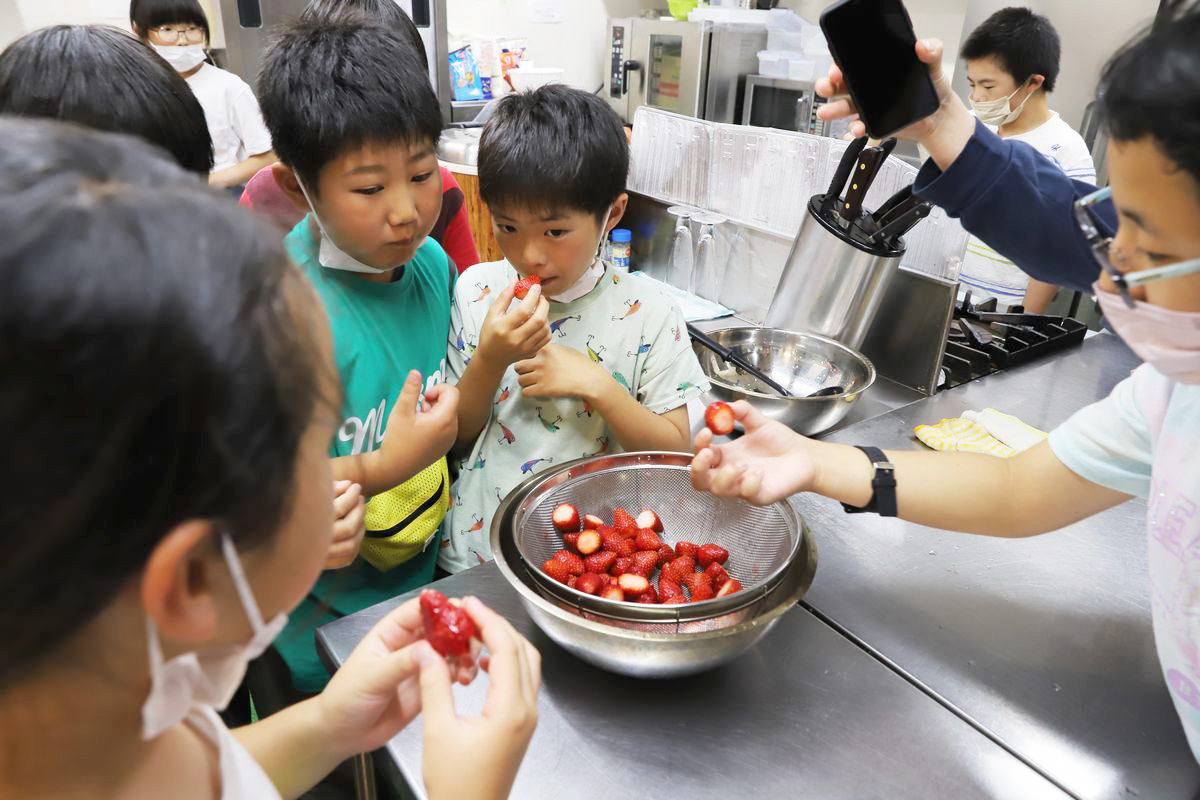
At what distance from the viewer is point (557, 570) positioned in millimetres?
1031

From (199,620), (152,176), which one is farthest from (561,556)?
(152,176)

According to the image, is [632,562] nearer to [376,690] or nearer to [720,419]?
[720,419]

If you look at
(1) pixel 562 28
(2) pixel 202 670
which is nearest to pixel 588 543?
(2) pixel 202 670

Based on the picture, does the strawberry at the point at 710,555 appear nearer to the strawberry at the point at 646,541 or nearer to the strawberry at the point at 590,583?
the strawberry at the point at 646,541

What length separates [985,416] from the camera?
1.64 m

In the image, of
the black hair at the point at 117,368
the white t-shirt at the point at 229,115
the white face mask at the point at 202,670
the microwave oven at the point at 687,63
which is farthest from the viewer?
the microwave oven at the point at 687,63

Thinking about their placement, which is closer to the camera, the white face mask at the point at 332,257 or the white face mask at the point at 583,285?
the white face mask at the point at 332,257

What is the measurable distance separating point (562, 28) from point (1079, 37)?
289cm

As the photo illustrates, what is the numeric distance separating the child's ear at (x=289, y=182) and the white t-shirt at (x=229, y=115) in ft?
7.22

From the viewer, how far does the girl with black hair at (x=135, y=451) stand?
1.20 ft

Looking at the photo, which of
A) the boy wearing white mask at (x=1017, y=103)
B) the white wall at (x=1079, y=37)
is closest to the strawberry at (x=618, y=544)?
the boy wearing white mask at (x=1017, y=103)

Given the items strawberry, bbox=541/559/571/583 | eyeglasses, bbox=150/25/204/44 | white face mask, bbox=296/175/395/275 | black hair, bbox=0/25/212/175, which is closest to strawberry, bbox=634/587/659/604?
strawberry, bbox=541/559/571/583

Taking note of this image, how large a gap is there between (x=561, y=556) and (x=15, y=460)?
77 cm

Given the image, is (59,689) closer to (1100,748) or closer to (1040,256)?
(1100,748)
